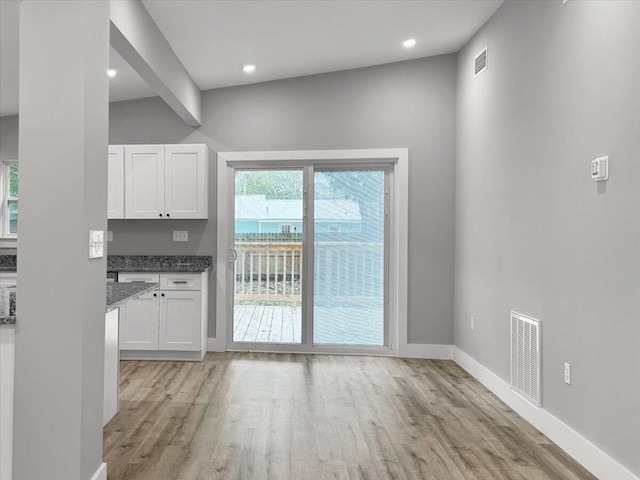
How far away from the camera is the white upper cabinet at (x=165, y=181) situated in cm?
390

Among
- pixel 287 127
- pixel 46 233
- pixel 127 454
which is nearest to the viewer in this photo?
pixel 46 233

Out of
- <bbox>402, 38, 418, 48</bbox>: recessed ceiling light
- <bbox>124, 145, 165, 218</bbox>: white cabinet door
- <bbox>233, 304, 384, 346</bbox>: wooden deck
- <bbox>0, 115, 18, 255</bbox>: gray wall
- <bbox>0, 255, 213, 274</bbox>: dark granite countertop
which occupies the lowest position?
<bbox>233, 304, 384, 346</bbox>: wooden deck

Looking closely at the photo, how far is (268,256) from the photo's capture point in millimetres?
4160

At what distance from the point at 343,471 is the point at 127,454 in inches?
46.8

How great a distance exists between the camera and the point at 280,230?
4.16 meters

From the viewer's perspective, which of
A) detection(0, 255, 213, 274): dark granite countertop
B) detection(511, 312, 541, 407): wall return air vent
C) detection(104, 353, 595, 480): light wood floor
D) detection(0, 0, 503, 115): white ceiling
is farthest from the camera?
detection(0, 255, 213, 274): dark granite countertop

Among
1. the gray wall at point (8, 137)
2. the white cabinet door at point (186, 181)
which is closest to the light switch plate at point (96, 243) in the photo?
the white cabinet door at point (186, 181)

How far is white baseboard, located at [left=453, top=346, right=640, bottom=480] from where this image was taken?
6.17 ft

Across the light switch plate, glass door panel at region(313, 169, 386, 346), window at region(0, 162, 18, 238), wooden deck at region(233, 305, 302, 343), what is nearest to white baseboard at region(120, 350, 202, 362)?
wooden deck at region(233, 305, 302, 343)

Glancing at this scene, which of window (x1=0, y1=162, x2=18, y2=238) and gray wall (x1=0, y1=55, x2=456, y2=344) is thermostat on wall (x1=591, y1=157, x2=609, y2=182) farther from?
window (x1=0, y1=162, x2=18, y2=238)

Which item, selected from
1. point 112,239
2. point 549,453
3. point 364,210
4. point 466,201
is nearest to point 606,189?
point 549,453

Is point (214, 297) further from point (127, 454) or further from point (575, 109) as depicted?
point (575, 109)

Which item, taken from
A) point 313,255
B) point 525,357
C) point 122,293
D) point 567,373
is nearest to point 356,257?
point 313,255

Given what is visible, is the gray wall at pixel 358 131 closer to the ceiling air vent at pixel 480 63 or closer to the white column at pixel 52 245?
the ceiling air vent at pixel 480 63
